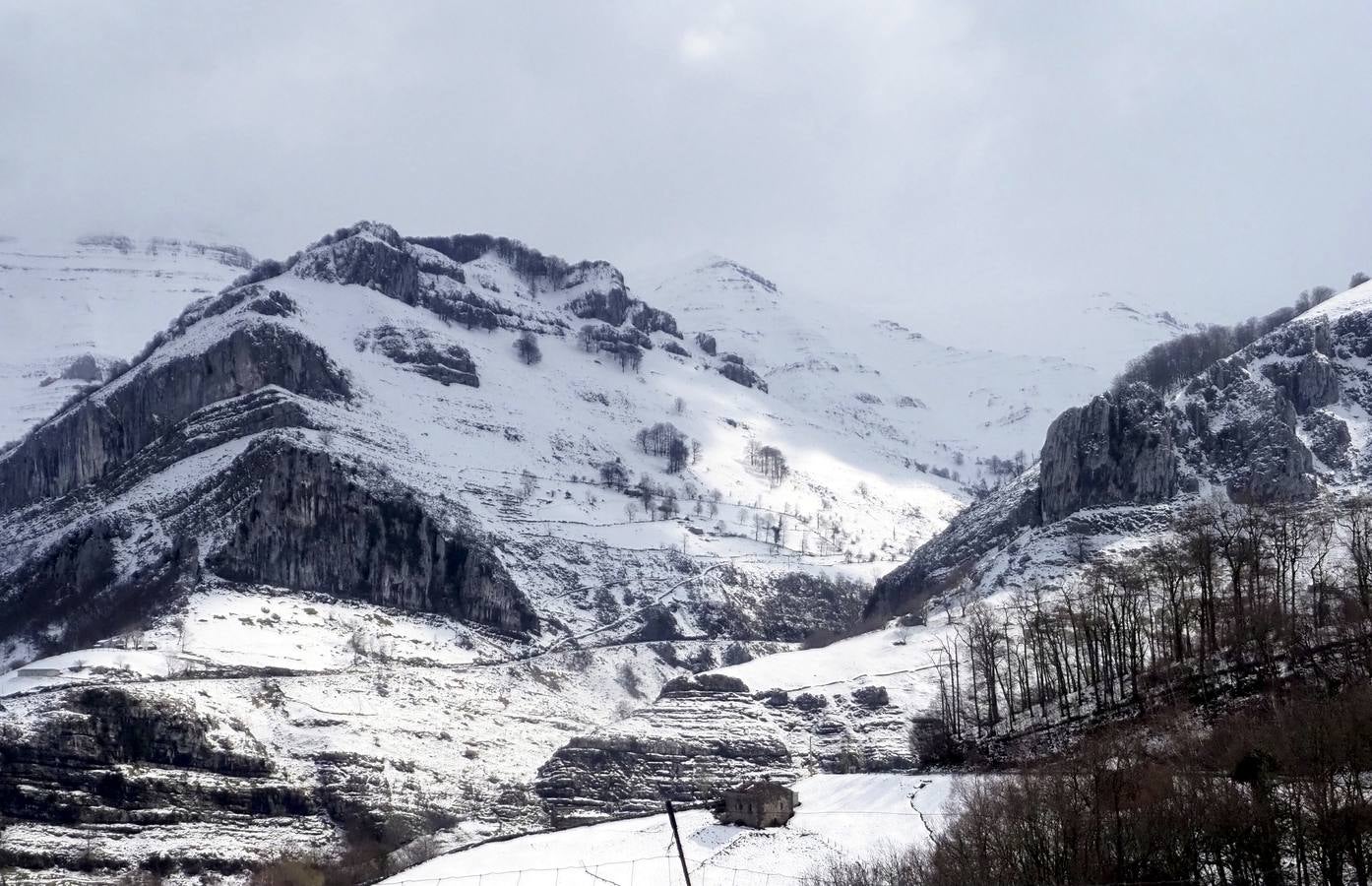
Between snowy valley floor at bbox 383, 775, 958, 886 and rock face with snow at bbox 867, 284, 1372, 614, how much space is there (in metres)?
79.2

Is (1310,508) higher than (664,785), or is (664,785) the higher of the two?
(1310,508)

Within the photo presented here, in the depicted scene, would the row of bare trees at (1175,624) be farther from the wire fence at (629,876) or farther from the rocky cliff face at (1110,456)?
the wire fence at (629,876)

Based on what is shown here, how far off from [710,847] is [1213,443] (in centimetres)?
11440

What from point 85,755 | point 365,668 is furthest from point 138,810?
point 365,668

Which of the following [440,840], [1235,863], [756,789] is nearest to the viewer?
[1235,863]

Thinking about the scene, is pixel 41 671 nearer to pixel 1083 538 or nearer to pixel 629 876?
pixel 629 876

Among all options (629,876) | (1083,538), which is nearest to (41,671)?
(629,876)

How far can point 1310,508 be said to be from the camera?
161375 millimetres

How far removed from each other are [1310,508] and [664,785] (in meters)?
79.4

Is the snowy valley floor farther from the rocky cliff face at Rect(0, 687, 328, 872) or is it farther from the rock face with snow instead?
the rock face with snow

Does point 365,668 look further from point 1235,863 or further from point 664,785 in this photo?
point 1235,863

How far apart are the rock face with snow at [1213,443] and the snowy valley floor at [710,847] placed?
7921 centimetres

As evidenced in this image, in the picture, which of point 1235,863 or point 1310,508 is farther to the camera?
point 1310,508

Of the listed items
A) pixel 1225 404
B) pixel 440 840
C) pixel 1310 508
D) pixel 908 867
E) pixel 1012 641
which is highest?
pixel 1225 404
